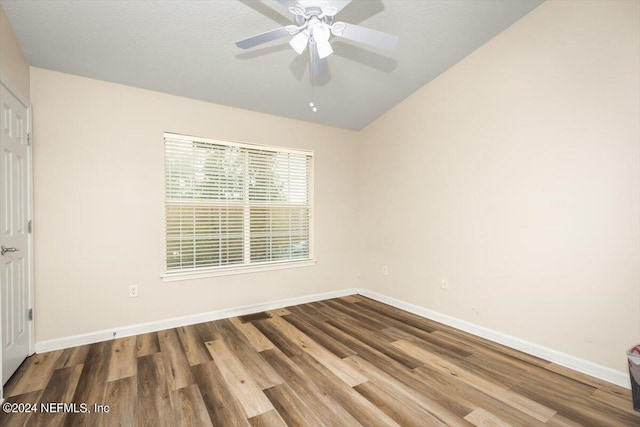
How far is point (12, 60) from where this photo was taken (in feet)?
7.36

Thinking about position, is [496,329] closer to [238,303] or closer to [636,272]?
[636,272]

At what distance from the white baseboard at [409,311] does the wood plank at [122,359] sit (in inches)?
6.4

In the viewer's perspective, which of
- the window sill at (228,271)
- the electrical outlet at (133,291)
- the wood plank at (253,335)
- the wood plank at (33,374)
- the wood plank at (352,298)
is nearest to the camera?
the wood plank at (33,374)

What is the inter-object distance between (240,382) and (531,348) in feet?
8.15

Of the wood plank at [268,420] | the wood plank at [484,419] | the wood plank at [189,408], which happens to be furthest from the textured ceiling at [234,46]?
the wood plank at [484,419]

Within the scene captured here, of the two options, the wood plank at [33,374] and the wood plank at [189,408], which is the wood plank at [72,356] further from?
the wood plank at [189,408]

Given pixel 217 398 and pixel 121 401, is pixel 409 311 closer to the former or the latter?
pixel 217 398

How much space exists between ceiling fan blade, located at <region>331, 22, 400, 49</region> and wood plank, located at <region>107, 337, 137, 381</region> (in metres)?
2.88

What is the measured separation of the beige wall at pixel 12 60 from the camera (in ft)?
6.84

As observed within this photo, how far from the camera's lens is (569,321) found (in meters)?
2.40

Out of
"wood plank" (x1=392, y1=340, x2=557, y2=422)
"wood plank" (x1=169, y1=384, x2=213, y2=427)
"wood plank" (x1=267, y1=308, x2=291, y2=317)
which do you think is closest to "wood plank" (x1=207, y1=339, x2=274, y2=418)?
"wood plank" (x1=169, y1=384, x2=213, y2=427)

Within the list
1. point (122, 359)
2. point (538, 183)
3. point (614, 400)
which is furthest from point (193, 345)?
point (538, 183)

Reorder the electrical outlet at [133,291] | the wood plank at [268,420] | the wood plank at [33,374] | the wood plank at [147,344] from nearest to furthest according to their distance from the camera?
the wood plank at [268,420] < the wood plank at [33,374] < the wood plank at [147,344] < the electrical outlet at [133,291]

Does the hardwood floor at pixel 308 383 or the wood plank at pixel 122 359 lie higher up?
the wood plank at pixel 122 359
